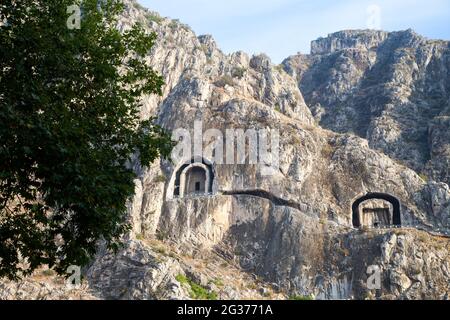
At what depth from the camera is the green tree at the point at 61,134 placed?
1242 centimetres

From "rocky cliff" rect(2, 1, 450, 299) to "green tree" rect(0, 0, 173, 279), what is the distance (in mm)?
27304

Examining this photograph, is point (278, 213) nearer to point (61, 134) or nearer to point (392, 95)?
point (61, 134)

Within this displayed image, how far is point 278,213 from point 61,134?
42.4 metres

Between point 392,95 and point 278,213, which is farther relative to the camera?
point 392,95

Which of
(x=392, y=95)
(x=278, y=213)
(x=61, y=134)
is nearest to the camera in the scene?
(x=61, y=134)

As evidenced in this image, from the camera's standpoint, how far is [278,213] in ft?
175

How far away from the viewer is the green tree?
12.4 meters

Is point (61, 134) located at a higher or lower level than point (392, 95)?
lower

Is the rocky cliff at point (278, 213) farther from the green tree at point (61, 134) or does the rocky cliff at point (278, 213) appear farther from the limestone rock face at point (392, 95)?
the green tree at point (61, 134)

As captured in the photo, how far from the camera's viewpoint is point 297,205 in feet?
178

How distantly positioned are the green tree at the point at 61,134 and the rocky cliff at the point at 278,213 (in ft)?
89.6

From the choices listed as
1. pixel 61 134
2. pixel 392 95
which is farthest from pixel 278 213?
pixel 392 95

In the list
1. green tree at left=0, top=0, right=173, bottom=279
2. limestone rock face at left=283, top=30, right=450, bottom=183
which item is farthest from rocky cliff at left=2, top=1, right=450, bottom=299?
green tree at left=0, top=0, right=173, bottom=279

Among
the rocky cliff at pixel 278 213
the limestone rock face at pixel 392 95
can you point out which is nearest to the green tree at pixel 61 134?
the rocky cliff at pixel 278 213
